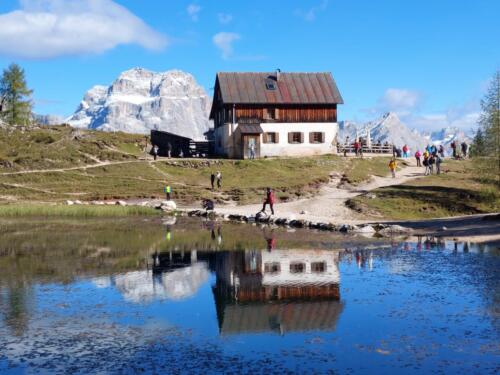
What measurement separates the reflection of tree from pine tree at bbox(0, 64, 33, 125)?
93.3 metres

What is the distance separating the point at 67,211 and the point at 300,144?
124ft


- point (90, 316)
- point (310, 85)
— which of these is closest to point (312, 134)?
point (310, 85)

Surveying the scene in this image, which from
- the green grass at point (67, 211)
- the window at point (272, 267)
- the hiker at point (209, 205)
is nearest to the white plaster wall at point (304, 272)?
the window at point (272, 267)

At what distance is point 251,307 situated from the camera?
68.3ft

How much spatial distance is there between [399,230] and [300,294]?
2002cm

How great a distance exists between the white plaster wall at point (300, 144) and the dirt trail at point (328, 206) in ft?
46.7

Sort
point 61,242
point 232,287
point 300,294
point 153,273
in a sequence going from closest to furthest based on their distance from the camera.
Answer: point 300,294 < point 232,287 < point 153,273 < point 61,242

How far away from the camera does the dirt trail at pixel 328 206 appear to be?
167 ft

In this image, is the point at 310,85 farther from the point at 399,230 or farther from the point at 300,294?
the point at 300,294

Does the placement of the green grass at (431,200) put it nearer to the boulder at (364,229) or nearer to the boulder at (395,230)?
the boulder at (395,230)

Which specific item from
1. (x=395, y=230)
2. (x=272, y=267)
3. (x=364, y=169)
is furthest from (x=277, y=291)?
(x=364, y=169)

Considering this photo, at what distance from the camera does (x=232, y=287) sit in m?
24.2

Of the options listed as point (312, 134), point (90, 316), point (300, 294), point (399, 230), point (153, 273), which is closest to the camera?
point (90, 316)

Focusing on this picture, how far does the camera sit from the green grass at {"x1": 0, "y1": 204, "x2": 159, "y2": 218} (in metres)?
54.5
